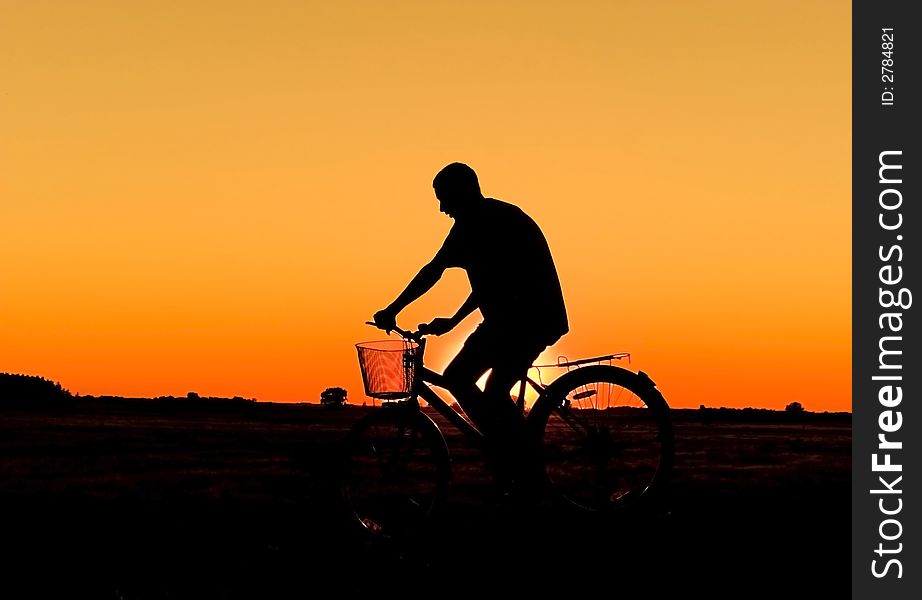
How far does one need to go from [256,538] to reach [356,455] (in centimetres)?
94

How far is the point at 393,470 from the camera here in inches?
325

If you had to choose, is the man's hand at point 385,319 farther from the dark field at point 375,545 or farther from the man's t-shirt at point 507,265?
the dark field at point 375,545

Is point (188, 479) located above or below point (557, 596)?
above

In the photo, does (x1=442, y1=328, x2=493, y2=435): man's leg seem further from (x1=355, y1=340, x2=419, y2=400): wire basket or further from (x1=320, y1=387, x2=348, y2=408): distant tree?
(x1=320, y1=387, x2=348, y2=408): distant tree

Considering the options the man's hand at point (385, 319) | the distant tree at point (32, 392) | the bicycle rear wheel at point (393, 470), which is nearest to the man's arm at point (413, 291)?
the man's hand at point (385, 319)

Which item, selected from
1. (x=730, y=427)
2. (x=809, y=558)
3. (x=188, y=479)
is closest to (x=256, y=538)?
(x=809, y=558)

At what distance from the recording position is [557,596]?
5.80 m

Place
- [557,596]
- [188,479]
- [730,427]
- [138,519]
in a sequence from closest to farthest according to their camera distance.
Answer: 1. [557,596]
2. [138,519]
3. [188,479]
4. [730,427]

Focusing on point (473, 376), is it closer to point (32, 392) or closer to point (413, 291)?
point (413, 291)

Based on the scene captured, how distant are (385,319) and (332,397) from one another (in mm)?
28806

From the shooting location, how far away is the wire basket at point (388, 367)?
7.67 meters

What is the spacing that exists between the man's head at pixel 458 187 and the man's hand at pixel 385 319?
89 centimetres

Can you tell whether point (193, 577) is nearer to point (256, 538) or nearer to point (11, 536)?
point (256, 538)

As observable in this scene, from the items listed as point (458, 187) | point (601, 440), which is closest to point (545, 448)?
point (601, 440)
